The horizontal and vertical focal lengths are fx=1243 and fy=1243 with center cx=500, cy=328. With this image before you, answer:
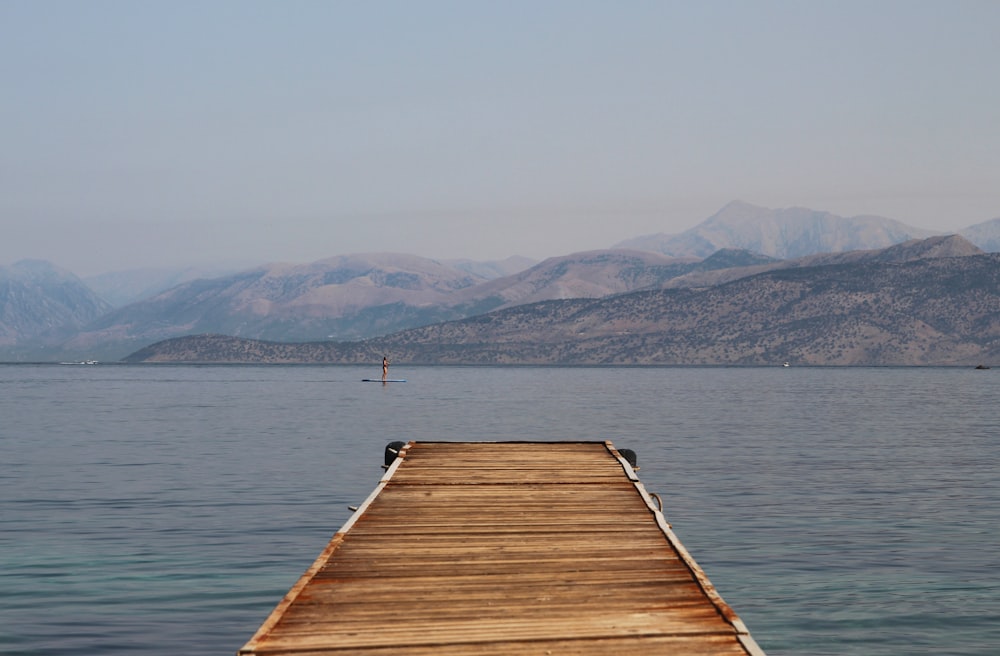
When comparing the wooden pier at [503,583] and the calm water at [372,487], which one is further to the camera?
the calm water at [372,487]

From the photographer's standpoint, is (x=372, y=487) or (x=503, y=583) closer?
(x=503, y=583)

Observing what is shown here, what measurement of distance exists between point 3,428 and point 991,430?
215 ft

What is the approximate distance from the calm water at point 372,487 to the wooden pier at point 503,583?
3.55m

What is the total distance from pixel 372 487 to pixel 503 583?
2817 cm

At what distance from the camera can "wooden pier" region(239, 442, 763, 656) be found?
14617mm

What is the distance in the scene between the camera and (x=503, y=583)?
1778cm

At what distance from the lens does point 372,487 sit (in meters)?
45.5

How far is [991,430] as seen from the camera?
8112 centimetres

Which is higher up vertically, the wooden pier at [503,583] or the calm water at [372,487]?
the wooden pier at [503,583]

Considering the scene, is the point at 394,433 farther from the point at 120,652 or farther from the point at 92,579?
the point at 120,652

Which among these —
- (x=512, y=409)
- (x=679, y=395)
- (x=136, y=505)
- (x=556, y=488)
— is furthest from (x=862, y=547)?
(x=679, y=395)

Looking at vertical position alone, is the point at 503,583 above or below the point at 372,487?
above

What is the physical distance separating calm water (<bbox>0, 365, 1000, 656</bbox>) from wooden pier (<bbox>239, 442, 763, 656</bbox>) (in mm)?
3552

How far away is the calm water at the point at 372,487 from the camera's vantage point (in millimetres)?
23750
